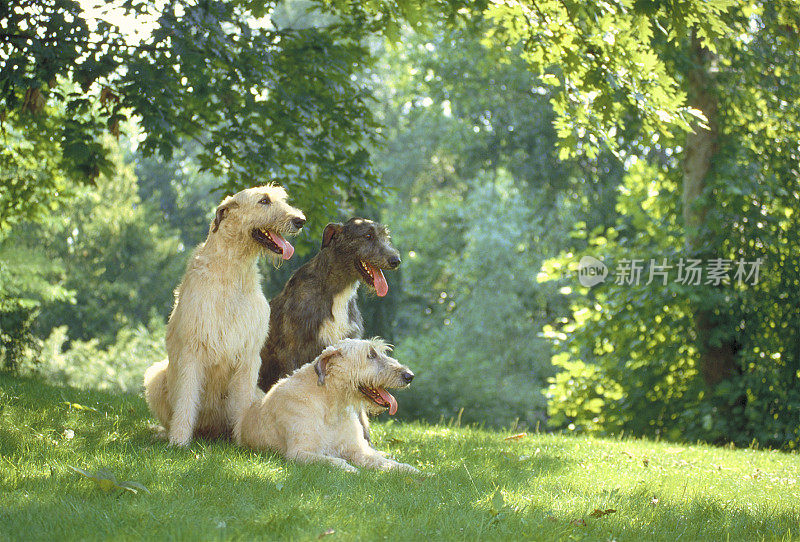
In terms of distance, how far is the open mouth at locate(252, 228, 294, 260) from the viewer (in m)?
6.63

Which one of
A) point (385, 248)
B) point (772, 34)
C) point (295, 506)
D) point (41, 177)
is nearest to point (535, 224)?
point (772, 34)

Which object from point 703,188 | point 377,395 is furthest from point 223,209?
point 703,188

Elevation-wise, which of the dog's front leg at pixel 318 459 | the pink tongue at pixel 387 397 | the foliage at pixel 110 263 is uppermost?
the pink tongue at pixel 387 397

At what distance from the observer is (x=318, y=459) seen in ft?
20.2

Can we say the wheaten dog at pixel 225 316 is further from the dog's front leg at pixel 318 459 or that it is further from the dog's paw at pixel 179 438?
the dog's front leg at pixel 318 459

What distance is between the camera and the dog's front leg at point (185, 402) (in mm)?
6449

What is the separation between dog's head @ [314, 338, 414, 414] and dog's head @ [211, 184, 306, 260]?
2.93 feet

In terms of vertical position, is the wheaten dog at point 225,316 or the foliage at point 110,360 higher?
the wheaten dog at point 225,316

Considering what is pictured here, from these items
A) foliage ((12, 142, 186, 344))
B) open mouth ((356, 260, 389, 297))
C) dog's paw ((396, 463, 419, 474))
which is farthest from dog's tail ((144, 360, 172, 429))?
foliage ((12, 142, 186, 344))

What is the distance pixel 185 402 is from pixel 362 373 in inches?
55.0

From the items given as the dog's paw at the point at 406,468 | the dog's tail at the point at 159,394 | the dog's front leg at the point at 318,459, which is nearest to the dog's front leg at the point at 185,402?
the dog's tail at the point at 159,394

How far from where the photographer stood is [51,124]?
478 inches

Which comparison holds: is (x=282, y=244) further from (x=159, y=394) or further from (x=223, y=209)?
(x=159, y=394)

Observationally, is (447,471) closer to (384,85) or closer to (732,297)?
(732,297)
